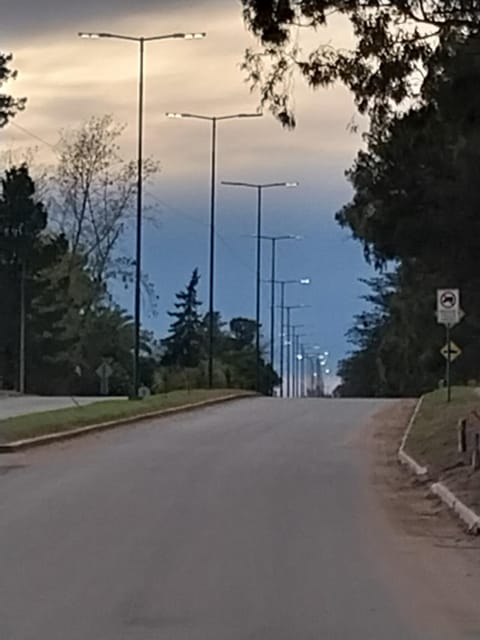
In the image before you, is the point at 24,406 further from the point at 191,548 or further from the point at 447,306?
the point at 191,548

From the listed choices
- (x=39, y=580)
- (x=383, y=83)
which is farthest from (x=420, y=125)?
(x=39, y=580)

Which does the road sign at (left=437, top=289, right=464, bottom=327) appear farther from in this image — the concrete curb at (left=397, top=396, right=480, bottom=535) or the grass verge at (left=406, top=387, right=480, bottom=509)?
the concrete curb at (left=397, top=396, right=480, bottom=535)

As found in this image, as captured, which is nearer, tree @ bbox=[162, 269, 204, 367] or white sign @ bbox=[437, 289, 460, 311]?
white sign @ bbox=[437, 289, 460, 311]

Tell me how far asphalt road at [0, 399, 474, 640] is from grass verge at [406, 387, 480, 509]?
1234 millimetres

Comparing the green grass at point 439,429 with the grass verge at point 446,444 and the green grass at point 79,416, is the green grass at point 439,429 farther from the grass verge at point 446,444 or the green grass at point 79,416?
the green grass at point 79,416

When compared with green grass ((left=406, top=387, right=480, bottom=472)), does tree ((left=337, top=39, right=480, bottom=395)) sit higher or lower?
higher

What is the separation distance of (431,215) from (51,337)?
181 feet

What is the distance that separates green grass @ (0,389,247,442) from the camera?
34.8 metres

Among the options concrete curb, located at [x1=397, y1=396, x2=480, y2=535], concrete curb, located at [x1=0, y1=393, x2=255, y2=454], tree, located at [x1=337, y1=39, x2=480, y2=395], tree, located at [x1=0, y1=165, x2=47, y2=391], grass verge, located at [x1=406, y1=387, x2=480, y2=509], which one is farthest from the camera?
tree, located at [x1=0, y1=165, x2=47, y2=391]

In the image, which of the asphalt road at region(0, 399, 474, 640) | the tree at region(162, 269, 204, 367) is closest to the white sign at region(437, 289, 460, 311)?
the asphalt road at region(0, 399, 474, 640)

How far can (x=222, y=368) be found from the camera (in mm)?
106688

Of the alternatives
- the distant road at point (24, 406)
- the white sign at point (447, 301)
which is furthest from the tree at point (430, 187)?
the distant road at point (24, 406)

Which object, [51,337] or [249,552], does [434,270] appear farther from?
[51,337]

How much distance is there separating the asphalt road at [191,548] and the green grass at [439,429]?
4.09ft
